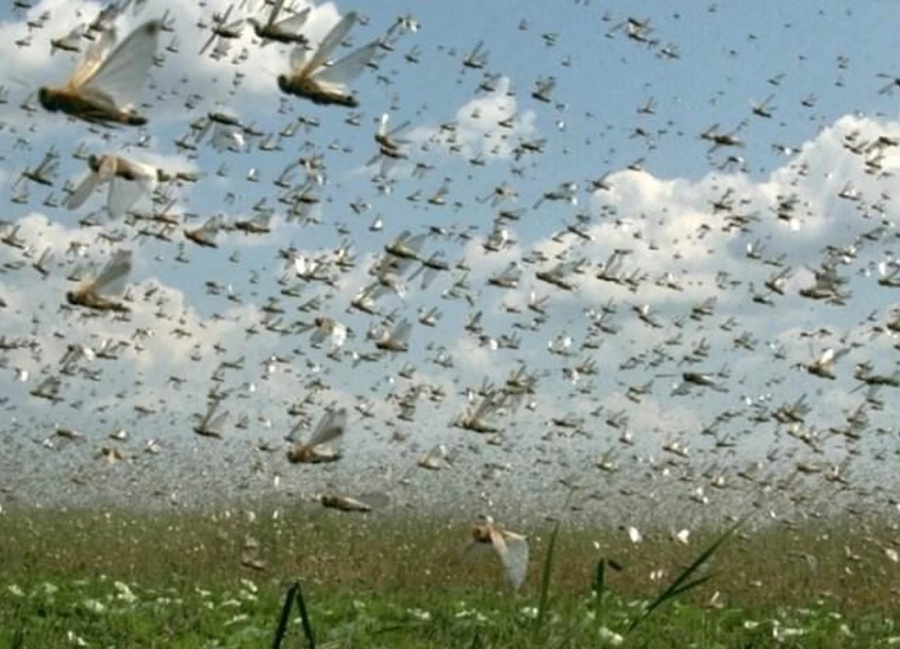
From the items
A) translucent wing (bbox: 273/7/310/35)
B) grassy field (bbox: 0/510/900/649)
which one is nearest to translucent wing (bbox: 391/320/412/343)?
translucent wing (bbox: 273/7/310/35)

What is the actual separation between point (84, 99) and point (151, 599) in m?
10.5

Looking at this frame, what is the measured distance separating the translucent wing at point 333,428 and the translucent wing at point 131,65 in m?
0.73

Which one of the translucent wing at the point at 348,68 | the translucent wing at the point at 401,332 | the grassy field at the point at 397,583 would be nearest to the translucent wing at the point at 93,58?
the translucent wing at the point at 348,68

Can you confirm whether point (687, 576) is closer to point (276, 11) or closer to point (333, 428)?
point (333, 428)

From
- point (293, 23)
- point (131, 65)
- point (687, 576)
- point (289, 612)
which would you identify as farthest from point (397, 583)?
point (131, 65)

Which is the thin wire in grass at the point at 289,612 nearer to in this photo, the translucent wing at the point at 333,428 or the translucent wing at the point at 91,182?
the translucent wing at the point at 333,428

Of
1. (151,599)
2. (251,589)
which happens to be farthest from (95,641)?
(251,589)

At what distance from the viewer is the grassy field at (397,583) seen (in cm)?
963

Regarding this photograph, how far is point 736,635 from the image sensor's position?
10.4 metres

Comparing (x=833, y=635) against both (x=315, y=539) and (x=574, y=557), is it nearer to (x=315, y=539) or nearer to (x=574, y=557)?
(x=574, y=557)

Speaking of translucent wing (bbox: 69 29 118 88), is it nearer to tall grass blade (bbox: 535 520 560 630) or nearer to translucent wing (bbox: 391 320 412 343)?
tall grass blade (bbox: 535 520 560 630)

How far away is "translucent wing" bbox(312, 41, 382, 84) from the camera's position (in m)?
2.55

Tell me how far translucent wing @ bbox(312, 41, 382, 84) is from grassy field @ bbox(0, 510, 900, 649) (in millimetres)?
4279

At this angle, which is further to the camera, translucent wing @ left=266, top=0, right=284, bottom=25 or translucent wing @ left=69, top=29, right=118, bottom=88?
translucent wing @ left=266, top=0, right=284, bottom=25
